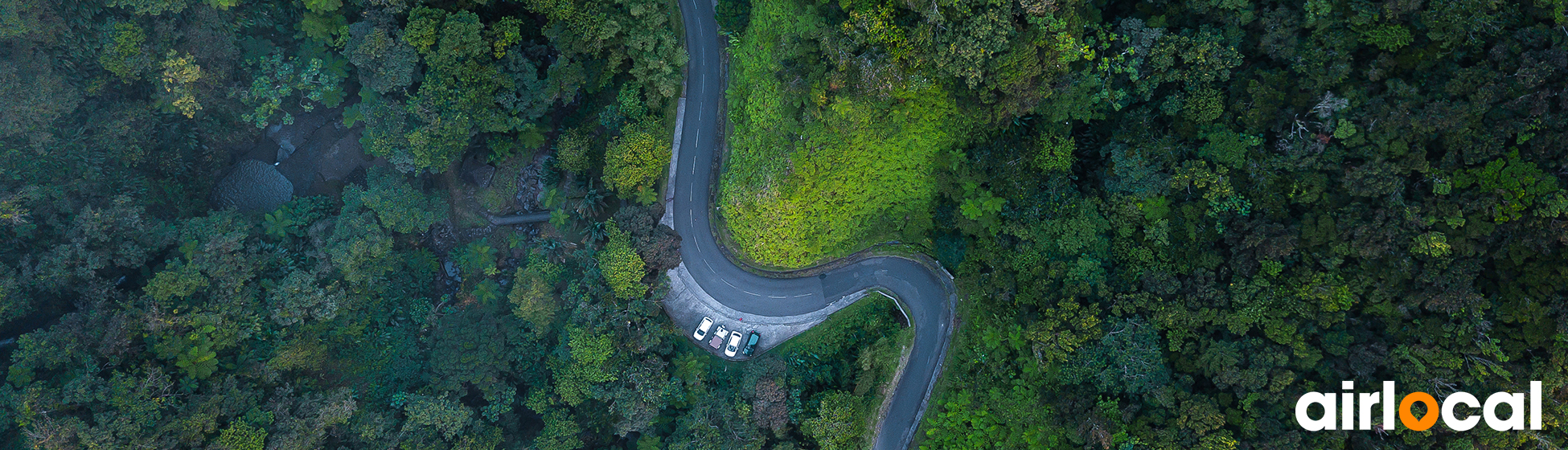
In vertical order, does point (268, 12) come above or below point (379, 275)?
above

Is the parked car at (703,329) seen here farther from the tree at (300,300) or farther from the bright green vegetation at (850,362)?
the tree at (300,300)

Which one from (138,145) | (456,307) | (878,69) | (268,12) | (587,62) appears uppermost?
(878,69)

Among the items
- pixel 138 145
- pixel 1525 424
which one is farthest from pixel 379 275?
pixel 1525 424

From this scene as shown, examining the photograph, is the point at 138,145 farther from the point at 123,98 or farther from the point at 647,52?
the point at 647,52

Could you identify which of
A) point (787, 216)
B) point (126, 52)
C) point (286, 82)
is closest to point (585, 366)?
point (787, 216)

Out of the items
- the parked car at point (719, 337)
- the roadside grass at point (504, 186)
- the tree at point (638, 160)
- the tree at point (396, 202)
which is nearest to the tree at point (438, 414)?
the tree at point (396, 202)
